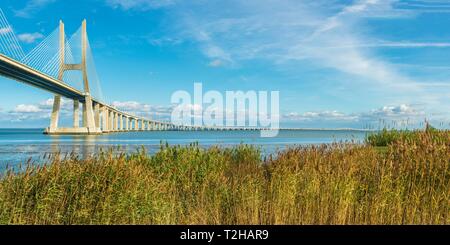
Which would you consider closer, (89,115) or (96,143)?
(96,143)

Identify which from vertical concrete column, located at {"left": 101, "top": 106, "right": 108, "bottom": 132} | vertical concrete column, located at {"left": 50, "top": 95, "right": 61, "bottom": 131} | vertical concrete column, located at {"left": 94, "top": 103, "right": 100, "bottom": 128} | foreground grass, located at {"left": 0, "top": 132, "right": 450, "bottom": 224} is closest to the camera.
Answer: foreground grass, located at {"left": 0, "top": 132, "right": 450, "bottom": 224}

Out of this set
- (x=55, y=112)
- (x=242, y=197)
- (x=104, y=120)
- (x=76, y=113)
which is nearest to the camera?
(x=242, y=197)

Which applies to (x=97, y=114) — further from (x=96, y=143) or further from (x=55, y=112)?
(x=96, y=143)

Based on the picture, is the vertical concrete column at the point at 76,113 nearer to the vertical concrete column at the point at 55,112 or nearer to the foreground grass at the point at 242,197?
the vertical concrete column at the point at 55,112

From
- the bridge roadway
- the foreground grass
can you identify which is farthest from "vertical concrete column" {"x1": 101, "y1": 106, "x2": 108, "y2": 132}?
the foreground grass

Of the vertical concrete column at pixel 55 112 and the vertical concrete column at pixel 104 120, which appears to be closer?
the vertical concrete column at pixel 55 112

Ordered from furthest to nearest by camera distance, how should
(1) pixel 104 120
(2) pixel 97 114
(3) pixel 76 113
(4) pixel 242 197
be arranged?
(1) pixel 104 120 < (2) pixel 97 114 < (3) pixel 76 113 < (4) pixel 242 197

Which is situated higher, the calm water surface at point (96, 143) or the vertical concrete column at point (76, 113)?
the vertical concrete column at point (76, 113)

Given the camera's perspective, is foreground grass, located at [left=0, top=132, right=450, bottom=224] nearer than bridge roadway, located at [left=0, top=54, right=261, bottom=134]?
Yes

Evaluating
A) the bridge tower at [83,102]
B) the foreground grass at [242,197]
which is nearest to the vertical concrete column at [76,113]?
the bridge tower at [83,102]

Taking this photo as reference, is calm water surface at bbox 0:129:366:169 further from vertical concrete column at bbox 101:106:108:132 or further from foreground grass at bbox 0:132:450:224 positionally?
vertical concrete column at bbox 101:106:108:132

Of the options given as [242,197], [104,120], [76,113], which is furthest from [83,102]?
[242,197]

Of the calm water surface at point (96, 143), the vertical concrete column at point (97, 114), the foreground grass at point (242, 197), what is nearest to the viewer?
the foreground grass at point (242, 197)
